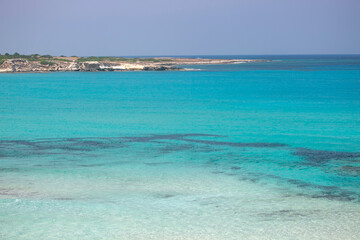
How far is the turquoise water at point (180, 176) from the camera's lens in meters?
11.6

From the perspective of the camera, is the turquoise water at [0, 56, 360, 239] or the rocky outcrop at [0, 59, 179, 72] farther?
the rocky outcrop at [0, 59, 179, 72]

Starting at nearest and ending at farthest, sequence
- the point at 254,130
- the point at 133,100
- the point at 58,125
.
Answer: the point at 254,130 → the point at 58,125 → the point at 133,100

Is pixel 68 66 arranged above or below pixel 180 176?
below

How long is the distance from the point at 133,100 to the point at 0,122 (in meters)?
17.2

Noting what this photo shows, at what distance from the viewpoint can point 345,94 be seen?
4988 cm

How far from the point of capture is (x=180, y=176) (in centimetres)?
1616

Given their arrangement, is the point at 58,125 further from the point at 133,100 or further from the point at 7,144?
the point at 133,100

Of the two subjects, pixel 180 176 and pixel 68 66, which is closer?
pixel 180 176

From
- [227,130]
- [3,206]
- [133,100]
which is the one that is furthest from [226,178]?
[133,100]

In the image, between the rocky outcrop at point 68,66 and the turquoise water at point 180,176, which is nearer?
the turquoise water at point 180,176

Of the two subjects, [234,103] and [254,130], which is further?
[234,103]

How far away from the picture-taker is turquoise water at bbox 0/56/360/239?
11.6 meters

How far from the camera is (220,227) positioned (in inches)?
454

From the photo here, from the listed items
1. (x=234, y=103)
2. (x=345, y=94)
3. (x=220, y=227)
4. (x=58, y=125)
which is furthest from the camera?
(x=345, y=94)
